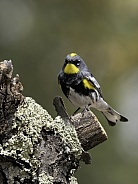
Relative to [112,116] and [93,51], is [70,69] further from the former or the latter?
[93,51]

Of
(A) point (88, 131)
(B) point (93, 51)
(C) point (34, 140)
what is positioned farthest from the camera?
(B) point (93, 51)

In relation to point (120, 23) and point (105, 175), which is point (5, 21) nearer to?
point (120, 23)

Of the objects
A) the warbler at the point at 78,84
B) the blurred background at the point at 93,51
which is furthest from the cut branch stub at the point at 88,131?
the blurred background at the point at 93,51

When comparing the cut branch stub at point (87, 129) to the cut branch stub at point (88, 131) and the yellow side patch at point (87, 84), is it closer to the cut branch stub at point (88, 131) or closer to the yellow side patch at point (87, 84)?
the cut branch stub at point (88, 131)

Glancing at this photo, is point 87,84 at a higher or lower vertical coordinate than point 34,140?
higher

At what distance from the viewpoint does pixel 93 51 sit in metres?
8.52

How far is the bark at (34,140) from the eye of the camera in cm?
294

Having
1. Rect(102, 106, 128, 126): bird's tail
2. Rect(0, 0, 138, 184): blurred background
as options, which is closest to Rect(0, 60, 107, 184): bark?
Rect(102, 106, 128, 126): bird's tail

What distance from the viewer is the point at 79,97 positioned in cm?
484

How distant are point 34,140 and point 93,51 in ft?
18.2

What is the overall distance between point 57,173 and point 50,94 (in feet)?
17.2

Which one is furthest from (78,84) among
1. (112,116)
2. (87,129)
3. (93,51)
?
(93,51)

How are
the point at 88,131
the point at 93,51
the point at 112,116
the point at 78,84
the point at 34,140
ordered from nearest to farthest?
the point at 34,140 < the point at 88,131 < the point at 78,84 < the point at 112,116 < the point at 93,51

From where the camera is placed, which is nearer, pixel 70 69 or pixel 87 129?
pixel 87 129
